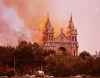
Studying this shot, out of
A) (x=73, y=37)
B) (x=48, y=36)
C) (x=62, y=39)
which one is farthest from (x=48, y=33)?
(x=73, y=37)

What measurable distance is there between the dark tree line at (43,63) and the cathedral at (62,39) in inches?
39.0

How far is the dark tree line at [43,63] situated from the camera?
15359 millimetres

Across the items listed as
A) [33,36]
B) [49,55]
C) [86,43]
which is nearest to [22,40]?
[33,36]

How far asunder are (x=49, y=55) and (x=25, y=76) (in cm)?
117

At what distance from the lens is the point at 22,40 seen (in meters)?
16.5

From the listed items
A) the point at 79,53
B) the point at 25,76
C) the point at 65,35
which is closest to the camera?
the point at 25,76

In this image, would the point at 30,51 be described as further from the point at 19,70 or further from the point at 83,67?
the point at 83,67

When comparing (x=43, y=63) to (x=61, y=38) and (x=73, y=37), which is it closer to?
(x=73, y=37)

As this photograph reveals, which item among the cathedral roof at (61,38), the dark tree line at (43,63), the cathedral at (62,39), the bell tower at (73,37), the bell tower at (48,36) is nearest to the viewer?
the dark tree line at (43,63)

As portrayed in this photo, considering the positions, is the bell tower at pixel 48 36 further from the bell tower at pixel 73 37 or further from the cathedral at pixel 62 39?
the bell tower at pixel 73 37

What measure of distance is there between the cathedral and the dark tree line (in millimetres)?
990

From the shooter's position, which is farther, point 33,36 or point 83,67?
point 33,36

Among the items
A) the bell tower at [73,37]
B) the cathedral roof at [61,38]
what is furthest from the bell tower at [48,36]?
the bell tower at [73,37]

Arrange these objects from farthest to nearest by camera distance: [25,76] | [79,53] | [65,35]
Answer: [65,35] < [79,53] < [25,76]
